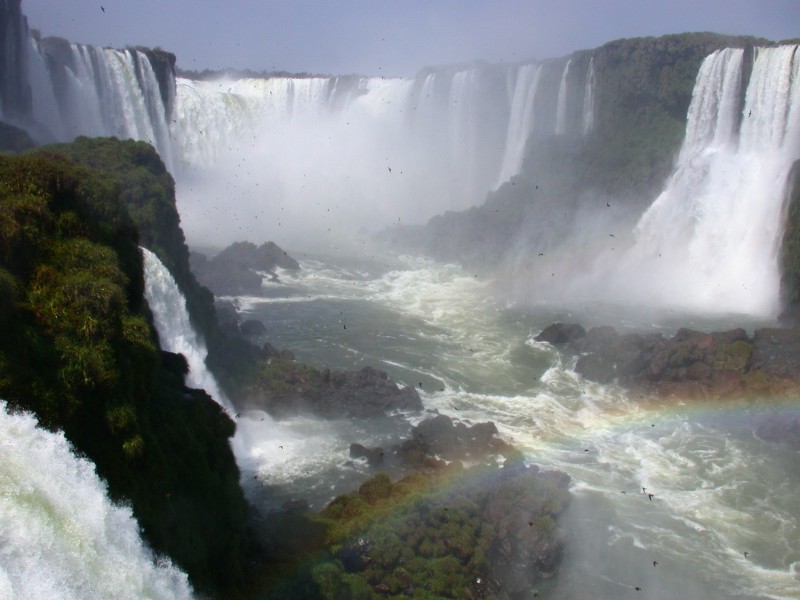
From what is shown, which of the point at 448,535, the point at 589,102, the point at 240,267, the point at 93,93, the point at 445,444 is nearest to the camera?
the point at 448,535

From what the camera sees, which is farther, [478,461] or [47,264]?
[478,461]

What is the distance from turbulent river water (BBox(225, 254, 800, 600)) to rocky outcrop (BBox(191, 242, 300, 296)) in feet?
7.14

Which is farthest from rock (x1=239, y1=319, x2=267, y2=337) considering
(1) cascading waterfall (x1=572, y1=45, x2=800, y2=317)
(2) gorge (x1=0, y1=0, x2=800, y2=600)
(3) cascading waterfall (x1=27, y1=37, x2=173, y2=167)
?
(1) cascading waterfall (x1=572, y1=45, x2=800, y2=317)

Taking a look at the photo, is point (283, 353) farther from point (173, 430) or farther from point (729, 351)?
point (729, 351)

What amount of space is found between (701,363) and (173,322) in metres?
15.6

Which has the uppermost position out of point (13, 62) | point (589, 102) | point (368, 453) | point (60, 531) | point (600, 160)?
point (13, 62)

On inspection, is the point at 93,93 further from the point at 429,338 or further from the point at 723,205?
the point at 723,205

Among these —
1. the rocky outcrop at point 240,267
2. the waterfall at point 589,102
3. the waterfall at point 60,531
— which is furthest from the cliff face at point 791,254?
the waterfall at point 60,531

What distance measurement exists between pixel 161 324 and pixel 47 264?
20.4 ft

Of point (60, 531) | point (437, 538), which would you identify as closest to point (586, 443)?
point (437, 538)

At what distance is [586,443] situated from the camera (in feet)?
56.0

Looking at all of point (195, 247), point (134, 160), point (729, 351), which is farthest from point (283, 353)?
point (195, 247)

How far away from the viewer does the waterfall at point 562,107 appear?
131 feet

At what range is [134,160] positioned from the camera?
20.4m
